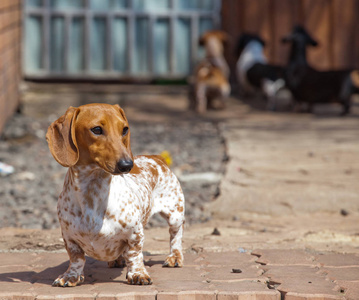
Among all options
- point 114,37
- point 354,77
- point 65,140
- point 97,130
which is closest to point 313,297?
point 97,130

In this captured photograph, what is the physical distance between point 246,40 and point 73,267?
8859 mm

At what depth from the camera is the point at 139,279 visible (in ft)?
11.1

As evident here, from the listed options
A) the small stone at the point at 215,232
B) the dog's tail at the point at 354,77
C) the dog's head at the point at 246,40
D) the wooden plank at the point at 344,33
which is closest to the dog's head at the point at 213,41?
the dog's head at the point at 246,40

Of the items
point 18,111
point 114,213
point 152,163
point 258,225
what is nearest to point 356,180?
point 258,225

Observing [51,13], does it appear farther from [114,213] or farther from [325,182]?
[114,213]

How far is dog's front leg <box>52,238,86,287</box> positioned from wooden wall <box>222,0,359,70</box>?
9437 mm

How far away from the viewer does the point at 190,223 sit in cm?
523

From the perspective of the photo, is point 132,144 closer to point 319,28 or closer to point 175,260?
point 175,260

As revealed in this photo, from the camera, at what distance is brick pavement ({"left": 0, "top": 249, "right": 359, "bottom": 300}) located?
3.23 metres

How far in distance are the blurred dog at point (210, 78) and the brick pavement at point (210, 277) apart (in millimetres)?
6977

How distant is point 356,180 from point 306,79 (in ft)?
15.1

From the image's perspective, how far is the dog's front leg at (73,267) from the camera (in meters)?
3.39

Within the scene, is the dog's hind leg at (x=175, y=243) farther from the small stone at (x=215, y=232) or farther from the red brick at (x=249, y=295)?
the small stone at (x=215, y=232)

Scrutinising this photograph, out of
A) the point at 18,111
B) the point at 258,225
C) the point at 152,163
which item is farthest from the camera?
the point at 18,111
